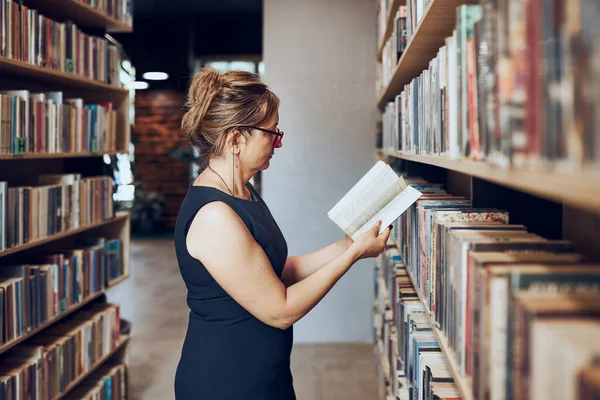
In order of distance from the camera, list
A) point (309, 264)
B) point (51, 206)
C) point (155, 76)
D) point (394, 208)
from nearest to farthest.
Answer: point (394, 208) → point (309, 264) → point (51, 206) → point (155, 76)

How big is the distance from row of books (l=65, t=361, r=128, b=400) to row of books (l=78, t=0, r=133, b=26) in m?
1.90

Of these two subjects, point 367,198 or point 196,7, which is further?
point 196,7

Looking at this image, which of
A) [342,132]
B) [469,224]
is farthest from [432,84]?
[342,132]

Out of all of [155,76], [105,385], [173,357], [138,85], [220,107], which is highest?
[155,76]

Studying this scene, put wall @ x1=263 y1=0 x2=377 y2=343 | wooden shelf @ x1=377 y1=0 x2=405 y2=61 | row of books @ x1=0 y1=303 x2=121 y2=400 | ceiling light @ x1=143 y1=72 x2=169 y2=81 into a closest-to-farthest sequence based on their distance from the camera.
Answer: row of books @ x1=0 y1=303 x2=121 y2=400, wooden shelf @ x1=377 y1=0 x2=405 y2=61, wall @ x1=263 y1=0 x2=377 y2=343, ceiling light @ x1=143 y1=72 x2=169 y2=81

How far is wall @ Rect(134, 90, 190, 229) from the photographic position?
32.1ft

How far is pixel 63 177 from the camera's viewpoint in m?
2.72

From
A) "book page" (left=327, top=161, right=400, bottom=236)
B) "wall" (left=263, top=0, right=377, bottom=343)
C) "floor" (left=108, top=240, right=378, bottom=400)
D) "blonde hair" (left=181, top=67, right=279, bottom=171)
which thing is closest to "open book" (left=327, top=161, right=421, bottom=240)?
"book page" (left=327, top=161, right=400, bottom=236)

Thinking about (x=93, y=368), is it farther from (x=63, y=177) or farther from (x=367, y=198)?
(x=367, y=198)

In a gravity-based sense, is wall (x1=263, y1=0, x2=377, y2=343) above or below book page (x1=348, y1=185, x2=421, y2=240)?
above

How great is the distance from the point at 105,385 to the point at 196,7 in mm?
6679

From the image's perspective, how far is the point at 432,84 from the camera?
1.37 m

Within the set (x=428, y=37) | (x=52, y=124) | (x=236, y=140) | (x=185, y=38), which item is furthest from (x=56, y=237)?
(x=185, y=38)

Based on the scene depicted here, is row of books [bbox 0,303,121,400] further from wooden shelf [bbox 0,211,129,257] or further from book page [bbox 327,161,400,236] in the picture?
book page [bbox 327,161,400,236]
